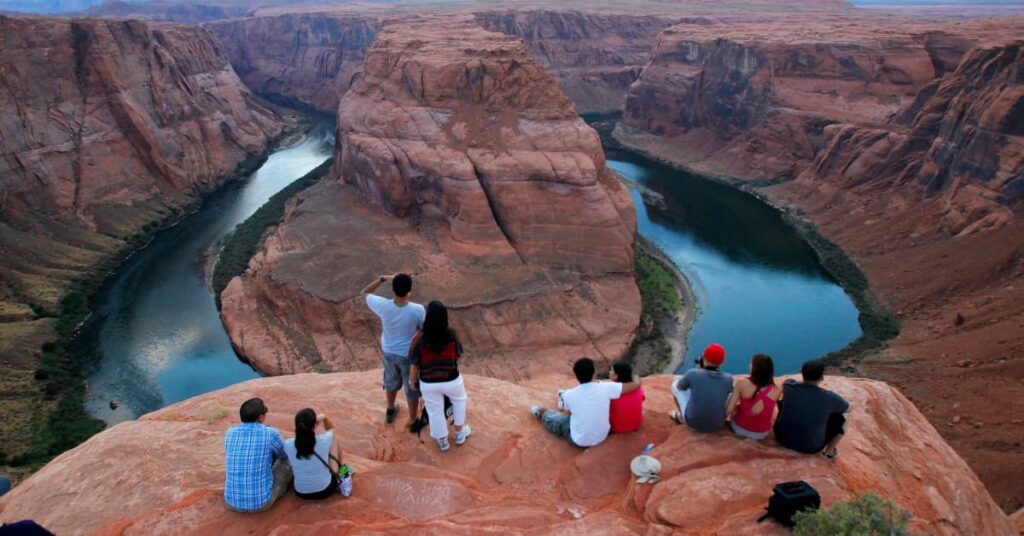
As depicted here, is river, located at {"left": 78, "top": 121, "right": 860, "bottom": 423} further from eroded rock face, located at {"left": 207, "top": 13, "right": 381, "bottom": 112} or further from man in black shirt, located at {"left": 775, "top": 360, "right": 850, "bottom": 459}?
eroded rock face, located at {"left": 207, "top": 13, "right": 381, "bottom": 112}

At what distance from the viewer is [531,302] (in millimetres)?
30984

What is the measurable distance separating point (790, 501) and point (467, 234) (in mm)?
28981

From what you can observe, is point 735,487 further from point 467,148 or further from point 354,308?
point 467,148

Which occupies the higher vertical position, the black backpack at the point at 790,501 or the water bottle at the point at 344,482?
the black backpack at the point at 790,501

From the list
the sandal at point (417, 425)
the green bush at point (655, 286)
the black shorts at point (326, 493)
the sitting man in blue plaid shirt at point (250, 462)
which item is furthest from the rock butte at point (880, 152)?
the sitting man in blue plaid shirt at point (250, 462)

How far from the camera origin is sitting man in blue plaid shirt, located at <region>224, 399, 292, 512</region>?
6824mm

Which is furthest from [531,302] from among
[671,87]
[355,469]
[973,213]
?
[671,87]

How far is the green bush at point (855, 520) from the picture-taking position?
560 centimetres

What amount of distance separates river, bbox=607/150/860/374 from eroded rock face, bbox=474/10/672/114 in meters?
37.9

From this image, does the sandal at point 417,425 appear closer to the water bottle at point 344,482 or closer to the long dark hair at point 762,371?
the water bottle at point 344,482

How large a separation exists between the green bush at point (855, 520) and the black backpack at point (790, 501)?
15 cm

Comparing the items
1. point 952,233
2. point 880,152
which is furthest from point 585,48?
point 952,233

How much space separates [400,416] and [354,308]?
20.5m

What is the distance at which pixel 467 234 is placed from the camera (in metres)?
34.2
